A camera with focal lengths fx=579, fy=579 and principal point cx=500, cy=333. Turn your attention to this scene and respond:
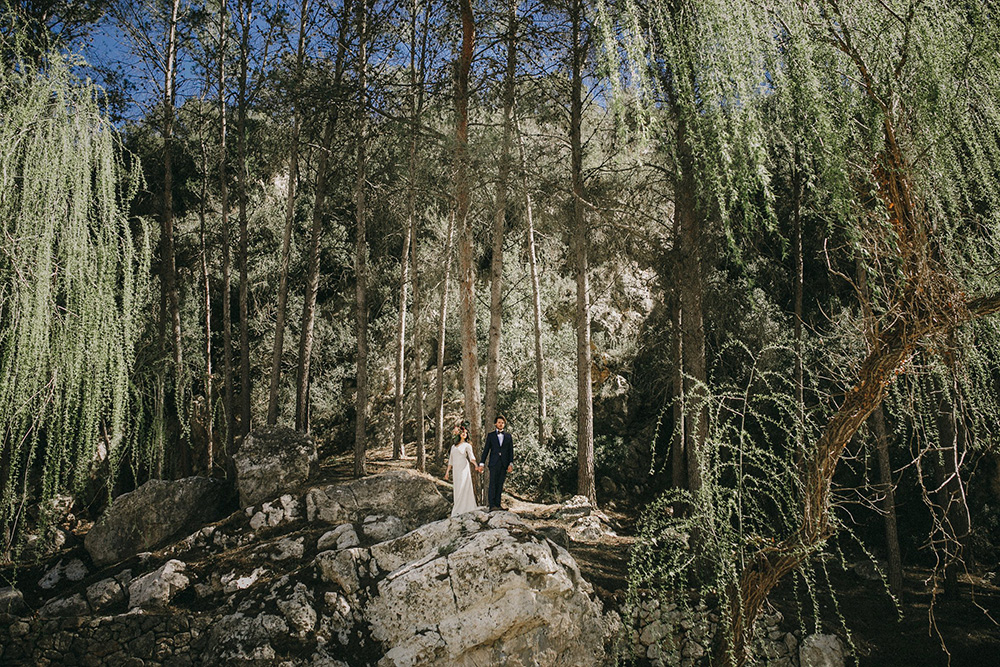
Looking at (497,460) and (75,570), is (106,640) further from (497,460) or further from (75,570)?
(497,460)

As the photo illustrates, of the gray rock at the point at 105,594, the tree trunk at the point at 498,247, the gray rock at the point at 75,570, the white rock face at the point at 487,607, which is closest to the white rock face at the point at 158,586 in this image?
the gray rock at the point at 105,594

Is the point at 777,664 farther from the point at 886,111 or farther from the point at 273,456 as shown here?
the point at 273,456

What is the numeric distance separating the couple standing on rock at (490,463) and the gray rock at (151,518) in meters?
4.59

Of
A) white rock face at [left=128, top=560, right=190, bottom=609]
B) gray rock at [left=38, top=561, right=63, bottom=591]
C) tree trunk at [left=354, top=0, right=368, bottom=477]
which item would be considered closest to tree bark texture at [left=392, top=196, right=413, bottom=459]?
tree trunk at [left=354, top=0, right=368, bottom=477]

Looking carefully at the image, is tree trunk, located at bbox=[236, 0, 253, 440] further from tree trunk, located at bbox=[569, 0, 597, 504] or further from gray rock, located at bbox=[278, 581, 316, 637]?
tree trunk, located at bbox=[569, 0, 597, 504]

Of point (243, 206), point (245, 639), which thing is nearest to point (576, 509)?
point (245, 639)

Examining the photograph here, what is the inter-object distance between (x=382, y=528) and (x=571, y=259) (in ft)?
37.0

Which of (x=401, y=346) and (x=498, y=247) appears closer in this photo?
(x=498, y=247)

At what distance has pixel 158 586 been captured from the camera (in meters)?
7.14

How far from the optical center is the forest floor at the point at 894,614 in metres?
6.74

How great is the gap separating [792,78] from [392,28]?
9.74m

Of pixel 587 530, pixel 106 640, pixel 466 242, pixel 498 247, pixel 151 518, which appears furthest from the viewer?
pixel 498 247

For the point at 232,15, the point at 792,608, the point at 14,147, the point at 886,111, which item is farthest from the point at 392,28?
the point at 792,608

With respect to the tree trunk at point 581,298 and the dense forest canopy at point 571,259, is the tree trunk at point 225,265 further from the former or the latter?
the tree trunk at point 581,298
